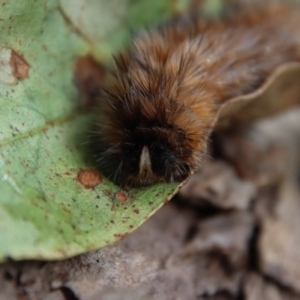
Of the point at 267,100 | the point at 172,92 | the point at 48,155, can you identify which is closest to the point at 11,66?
the point at 48,155

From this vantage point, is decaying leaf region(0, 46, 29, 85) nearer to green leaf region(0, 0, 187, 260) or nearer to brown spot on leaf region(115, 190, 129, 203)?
green leaf region(0, 0, 187, 260)

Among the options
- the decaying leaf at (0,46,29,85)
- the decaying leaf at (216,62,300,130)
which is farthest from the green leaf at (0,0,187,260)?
the decaying leaf at (216,62,300,130)

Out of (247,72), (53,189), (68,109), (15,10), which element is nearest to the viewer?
(53,189)

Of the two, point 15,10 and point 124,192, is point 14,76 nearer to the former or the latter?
point 15,10

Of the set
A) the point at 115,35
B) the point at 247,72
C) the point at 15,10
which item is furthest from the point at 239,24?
the point at 15,10

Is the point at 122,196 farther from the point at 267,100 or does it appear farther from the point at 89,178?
the point at 267,100

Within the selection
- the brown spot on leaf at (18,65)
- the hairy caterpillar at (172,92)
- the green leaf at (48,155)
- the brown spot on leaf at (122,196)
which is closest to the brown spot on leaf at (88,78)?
the green leaf at (48,155)
